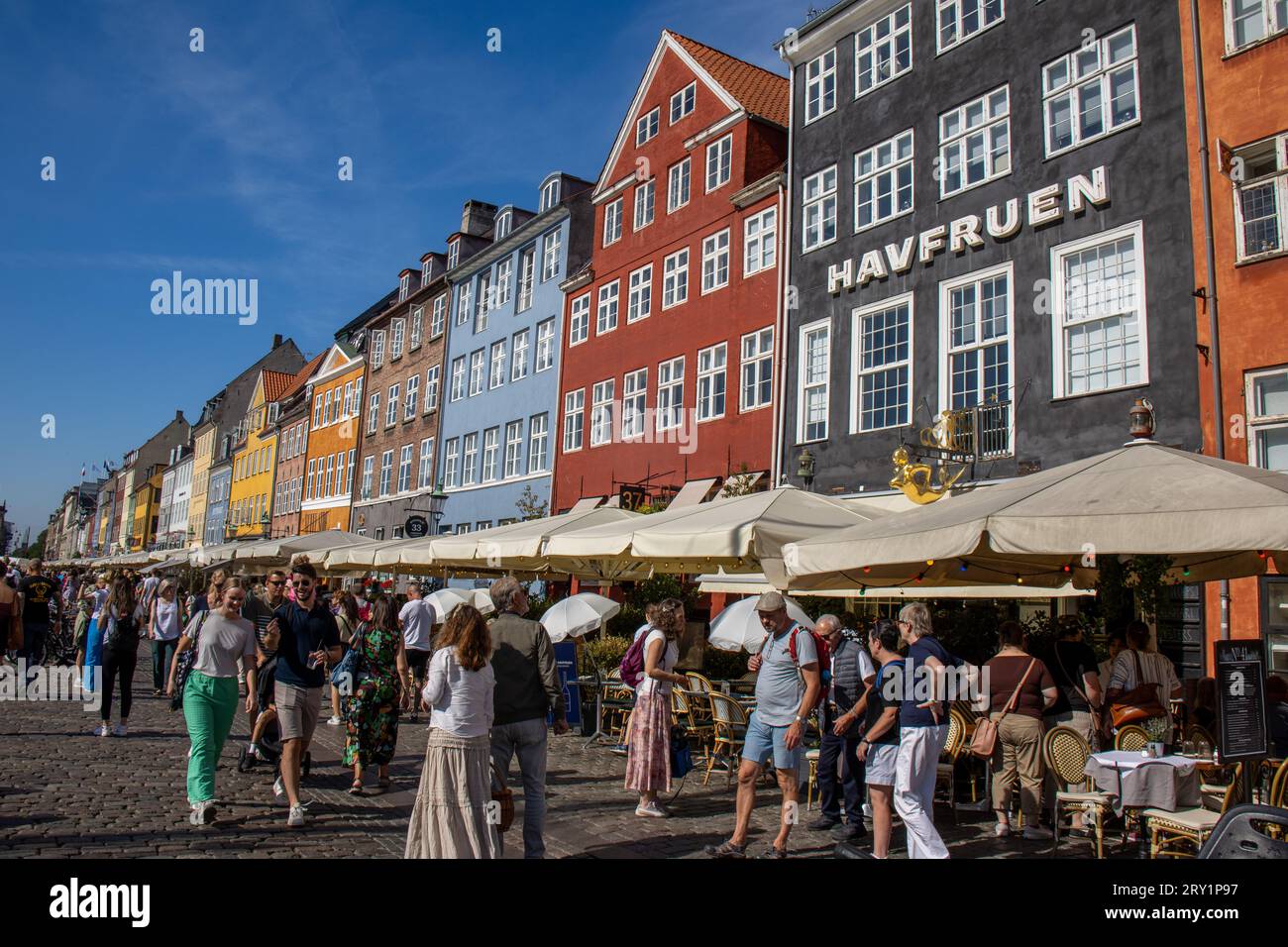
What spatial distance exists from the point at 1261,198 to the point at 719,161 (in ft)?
45.5

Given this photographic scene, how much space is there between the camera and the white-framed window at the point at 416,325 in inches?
1661

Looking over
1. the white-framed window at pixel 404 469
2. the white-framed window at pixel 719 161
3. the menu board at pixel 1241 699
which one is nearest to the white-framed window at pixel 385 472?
the white-framed window at pixel 404 469

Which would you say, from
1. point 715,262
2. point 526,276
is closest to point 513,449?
point 526,276

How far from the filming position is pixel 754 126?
77.6 feet

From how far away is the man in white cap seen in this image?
6879 millimetres

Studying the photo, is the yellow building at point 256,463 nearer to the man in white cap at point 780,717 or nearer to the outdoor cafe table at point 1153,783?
the man in white cap at point 780,717

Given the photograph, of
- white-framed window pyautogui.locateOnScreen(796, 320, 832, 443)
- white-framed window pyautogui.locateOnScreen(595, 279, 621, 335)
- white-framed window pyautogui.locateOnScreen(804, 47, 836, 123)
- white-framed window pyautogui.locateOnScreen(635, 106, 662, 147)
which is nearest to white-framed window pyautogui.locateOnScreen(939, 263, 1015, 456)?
white-framed window pyautogui.locateOnScreen(796, 320, 832, 443)

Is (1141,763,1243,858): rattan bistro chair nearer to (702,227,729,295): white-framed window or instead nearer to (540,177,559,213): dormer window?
(702,227,729,295): white-framed window

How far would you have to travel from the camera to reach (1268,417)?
40.5ft

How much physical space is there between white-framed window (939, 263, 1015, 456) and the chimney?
28.7 m

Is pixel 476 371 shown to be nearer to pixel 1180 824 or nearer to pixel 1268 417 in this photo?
pixel 1268 417
